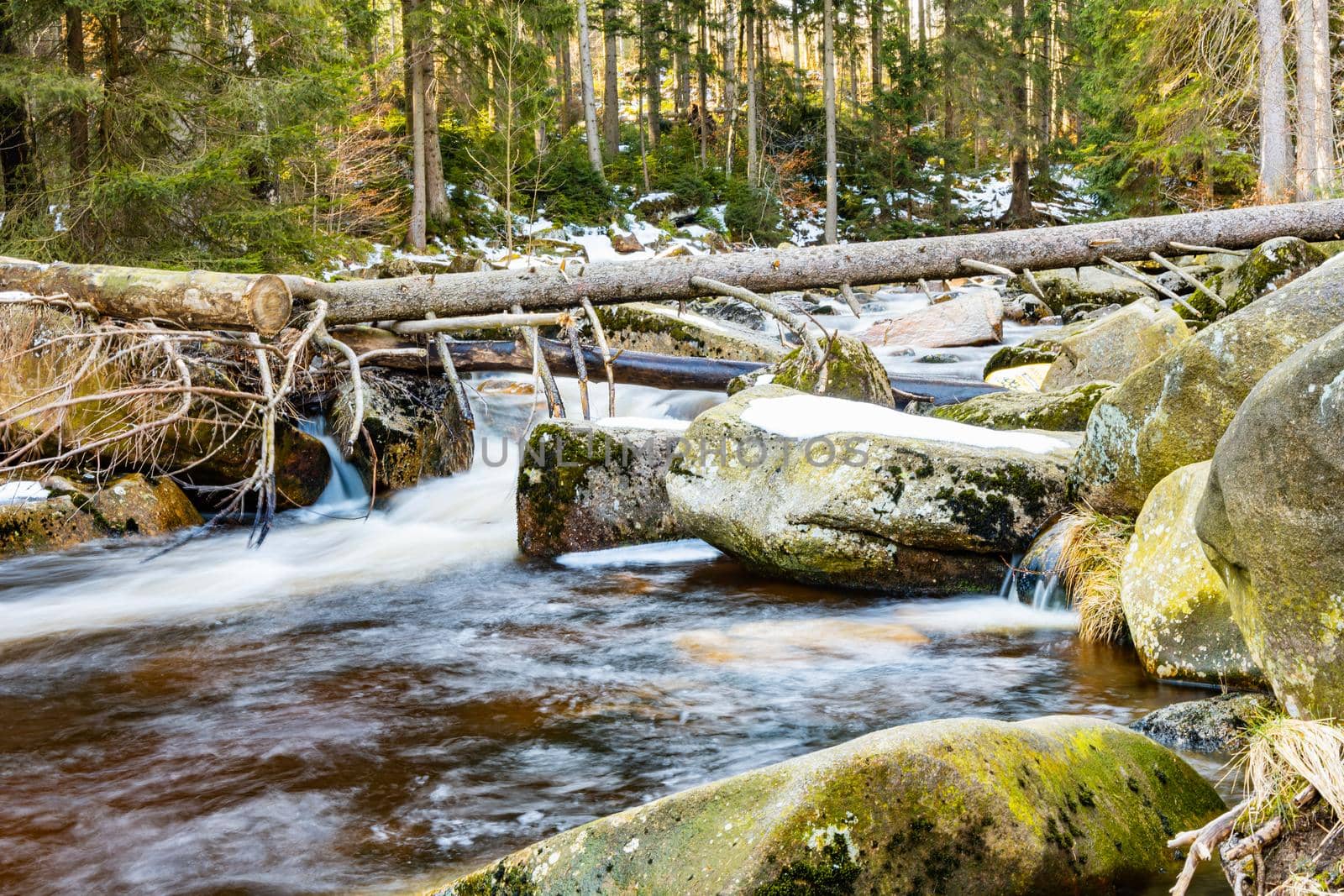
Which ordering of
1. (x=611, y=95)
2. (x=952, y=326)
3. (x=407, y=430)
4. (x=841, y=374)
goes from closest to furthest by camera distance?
(x=841, y=374), (x=407, y=430), (x=952, y=326), (x=611, y=95)

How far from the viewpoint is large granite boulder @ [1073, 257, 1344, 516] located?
4.61 meters

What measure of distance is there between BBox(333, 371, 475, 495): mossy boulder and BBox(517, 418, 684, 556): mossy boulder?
209 centimetres

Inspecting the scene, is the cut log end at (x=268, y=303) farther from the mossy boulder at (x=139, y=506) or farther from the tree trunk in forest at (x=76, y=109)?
the tree trunk in forest at (x=76, y=109)

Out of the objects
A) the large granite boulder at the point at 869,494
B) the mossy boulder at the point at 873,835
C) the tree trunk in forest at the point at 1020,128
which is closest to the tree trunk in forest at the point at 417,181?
the tree trunk in forest at the point at 1020,128

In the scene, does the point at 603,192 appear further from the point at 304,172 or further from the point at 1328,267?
the point at 1328,267

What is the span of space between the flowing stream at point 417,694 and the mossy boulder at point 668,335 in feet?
12.0

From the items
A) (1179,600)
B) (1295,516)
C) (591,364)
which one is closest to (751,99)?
(591,364)

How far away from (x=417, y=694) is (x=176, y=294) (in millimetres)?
4208

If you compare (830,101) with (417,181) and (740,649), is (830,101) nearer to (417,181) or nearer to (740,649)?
(417,181)

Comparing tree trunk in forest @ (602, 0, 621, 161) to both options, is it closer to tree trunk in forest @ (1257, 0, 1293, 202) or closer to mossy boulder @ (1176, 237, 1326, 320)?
tree trunk in forest @ (1257, 0, 1293, 202)

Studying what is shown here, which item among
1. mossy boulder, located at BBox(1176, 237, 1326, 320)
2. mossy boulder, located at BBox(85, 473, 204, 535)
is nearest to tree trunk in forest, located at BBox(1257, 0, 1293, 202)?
mossy boulder, located at BBox(1176, 237, 1326, 320)

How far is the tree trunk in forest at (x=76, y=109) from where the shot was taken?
1173 centimetres

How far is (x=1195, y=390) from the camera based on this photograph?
4875 millimetres

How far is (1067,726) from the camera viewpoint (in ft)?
10.1
